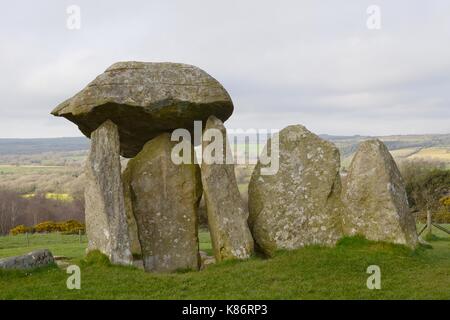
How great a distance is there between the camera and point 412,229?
55.2 ft

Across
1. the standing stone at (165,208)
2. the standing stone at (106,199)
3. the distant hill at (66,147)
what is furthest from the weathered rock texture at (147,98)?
Answer: the distant hill at (66,147)

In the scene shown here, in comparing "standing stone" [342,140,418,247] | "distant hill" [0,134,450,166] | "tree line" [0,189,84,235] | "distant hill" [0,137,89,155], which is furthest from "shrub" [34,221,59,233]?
"distant hill" [0,137,89,155]

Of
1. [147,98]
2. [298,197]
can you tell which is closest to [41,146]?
[147,98]

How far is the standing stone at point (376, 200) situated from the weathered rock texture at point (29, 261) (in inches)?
365

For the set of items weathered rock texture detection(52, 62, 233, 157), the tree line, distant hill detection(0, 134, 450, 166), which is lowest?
the tree line

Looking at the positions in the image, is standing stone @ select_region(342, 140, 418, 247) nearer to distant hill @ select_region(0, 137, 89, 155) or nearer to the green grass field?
the green grass field

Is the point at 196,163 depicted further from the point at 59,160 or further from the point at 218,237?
the point at 59,160

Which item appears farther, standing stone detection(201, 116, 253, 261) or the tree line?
the tree line

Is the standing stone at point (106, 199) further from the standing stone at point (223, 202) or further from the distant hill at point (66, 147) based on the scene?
the distant hill at point (66, 147)

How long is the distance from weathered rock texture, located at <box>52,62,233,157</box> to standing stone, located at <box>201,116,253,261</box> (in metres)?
1.04

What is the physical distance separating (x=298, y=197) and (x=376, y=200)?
2.49 metres

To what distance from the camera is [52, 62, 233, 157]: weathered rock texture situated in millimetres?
16953

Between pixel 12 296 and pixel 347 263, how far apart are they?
881 cm

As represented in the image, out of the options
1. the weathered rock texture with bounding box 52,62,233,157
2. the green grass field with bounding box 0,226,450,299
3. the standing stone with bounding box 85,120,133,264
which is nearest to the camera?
the green grass field with bounding box 0,226,450,299
